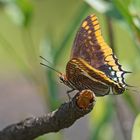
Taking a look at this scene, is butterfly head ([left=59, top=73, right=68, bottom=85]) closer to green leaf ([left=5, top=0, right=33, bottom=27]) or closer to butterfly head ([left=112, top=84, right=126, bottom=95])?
butterfly head ([left=112, top=84, right=126, bottom=95])

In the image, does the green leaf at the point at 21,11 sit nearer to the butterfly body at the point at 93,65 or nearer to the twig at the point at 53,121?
the butterfly body at the point at 93,65

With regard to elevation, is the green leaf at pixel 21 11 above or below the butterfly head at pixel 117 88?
above

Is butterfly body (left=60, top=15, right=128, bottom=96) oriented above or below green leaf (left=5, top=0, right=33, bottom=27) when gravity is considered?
below

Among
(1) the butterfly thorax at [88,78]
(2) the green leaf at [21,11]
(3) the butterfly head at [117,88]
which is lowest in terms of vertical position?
(3) the butterfly head at [117,88]

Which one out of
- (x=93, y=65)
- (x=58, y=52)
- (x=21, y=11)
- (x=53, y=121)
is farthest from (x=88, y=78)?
(x=21, y=11)

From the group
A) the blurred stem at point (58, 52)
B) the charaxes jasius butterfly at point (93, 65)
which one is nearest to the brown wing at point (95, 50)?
the charaxes jasius butterfly at point (93, 65)

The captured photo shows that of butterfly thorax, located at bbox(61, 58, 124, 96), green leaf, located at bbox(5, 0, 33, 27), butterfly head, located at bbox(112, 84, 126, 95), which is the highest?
green leaf, located at bbox(5, 0, 33, 27)

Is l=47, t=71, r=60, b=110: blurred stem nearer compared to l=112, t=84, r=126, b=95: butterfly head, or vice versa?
l=112, t=84, r=126, b=95: butterfly head

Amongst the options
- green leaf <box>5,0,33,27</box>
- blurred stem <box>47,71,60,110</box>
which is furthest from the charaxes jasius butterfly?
green leaf <box>5,0,33,27</box>
